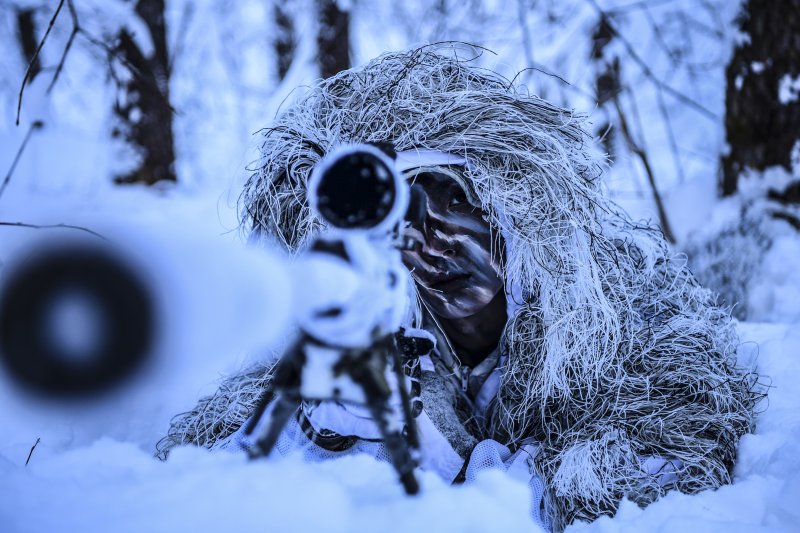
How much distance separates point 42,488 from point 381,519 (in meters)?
0.47

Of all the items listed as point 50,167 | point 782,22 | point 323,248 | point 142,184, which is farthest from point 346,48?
point 323,248

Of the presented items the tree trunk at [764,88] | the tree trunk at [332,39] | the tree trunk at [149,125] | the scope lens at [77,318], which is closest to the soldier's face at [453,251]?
the scope lens at [77,318]

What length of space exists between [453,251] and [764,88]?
1922mm

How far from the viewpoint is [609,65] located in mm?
3773

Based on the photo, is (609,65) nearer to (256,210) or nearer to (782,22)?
(782,22)

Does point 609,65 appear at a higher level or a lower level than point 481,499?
higher

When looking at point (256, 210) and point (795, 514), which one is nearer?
point (795, 514)

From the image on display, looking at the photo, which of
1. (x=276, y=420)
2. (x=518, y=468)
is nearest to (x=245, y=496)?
(x=276, y=420)

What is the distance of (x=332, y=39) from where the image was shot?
384 centimetres

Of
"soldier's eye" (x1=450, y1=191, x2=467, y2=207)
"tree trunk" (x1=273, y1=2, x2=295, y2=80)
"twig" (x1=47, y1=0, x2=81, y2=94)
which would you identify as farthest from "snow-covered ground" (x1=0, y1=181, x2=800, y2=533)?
"tree trunk" (x1=273, y1=2, x2=295, y2=80)

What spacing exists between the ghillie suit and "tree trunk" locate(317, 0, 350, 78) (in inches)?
96.3

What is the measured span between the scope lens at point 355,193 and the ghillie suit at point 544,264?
24.8 inches

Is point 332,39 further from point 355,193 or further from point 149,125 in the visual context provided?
point 355,193

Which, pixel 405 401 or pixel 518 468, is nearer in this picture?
pixel 405 401
